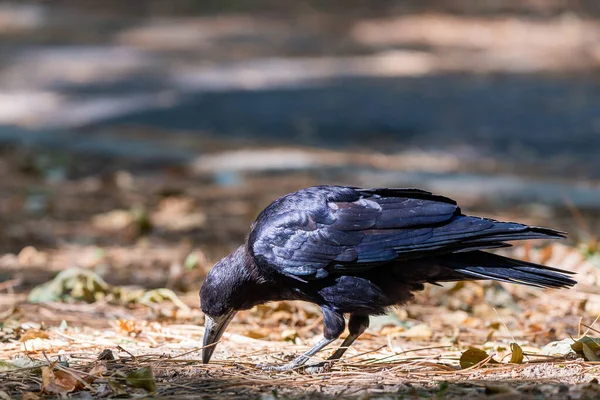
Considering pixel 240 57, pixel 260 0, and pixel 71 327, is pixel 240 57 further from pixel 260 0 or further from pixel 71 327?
pixel 71 327

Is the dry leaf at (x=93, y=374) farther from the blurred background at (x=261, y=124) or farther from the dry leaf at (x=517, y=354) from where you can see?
the blurred background at (x=261, y=124)

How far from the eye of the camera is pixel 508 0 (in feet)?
63.1

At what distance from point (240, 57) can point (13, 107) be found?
4008 mm

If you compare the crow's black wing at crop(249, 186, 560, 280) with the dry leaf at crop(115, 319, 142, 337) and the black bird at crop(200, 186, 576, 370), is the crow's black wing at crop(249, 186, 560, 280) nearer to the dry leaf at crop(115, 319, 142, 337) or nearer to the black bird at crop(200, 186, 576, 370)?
the black bird at crop(200, 186, 576, 370)

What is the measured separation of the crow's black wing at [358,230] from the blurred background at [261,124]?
164 centimetres

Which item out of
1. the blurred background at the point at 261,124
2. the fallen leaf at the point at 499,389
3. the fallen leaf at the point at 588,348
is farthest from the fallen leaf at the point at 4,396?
the blurred background at the point at 261,124

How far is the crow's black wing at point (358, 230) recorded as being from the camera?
3.96 m

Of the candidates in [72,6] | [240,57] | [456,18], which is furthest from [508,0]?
Answer: [72,6]

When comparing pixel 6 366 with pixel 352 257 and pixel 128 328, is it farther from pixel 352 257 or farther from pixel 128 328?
pixel 352 257

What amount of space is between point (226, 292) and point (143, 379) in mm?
752

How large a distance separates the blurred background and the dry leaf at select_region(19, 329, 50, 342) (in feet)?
4.53

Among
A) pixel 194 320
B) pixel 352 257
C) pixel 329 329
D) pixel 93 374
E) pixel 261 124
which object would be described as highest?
pixel 261 124

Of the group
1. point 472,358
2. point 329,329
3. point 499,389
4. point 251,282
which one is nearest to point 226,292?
point 251,282

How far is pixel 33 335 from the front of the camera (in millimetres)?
4320
